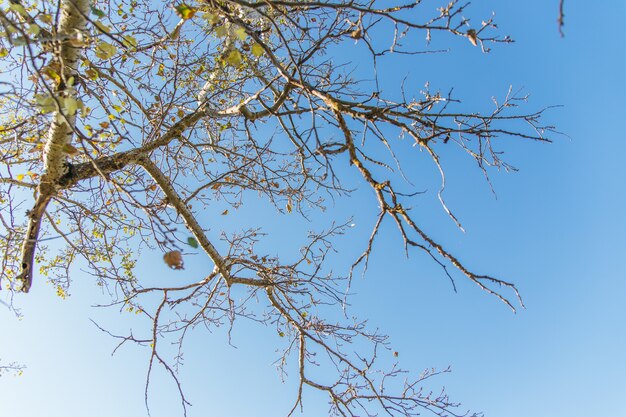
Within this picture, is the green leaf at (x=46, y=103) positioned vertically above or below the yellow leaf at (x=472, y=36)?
below

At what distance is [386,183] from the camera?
271 cm

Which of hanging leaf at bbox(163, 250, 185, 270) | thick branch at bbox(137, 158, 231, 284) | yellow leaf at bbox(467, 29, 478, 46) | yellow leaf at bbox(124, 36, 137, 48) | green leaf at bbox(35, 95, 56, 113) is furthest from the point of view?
thick branch at bbox(137, 158, 231, 284)

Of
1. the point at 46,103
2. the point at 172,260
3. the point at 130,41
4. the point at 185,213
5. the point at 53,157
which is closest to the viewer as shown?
the point at 172,260

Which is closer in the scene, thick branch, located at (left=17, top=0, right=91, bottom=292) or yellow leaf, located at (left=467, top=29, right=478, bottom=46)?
yellow leaf, located at (left=467, top=29, right=478, bottom=46)

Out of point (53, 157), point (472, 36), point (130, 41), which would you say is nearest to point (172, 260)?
point (130, 41)

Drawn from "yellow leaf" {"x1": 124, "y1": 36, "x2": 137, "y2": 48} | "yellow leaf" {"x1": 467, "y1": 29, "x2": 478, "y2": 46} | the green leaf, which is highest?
"yellow leaf" {"x1": 467, "y1": 29, "x2": 478, "y2": 46}

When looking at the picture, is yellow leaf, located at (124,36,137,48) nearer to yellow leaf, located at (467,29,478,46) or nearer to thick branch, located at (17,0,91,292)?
thick branch, located at (17,0,91,292)

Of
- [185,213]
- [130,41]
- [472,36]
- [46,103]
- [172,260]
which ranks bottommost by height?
[172,260]

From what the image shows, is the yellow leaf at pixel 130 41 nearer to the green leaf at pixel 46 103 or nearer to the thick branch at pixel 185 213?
the green leaf at pixel 46 103

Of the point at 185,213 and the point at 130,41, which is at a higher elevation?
the point at 185,213

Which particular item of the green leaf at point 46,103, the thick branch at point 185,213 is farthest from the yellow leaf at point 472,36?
the thick branch at point 185,213

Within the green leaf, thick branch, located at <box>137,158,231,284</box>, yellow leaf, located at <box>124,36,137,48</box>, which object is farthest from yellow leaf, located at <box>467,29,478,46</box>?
thick branch, located at <box>137,158,231,284</box>

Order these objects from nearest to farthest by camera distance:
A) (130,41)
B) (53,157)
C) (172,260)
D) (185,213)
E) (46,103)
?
(172,260), (46,103), (130,41), (53,157), (185,213)

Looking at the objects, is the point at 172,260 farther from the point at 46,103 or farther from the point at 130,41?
the point at 130,41
